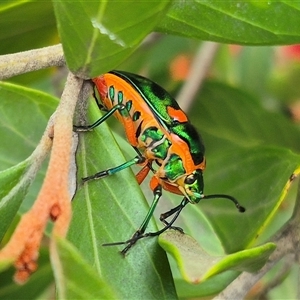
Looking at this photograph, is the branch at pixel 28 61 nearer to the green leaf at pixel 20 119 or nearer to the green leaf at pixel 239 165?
the green leaf at pixel 20 119

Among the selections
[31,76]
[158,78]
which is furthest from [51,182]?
[158,78]

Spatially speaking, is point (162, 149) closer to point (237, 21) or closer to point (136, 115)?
point (136, 115)

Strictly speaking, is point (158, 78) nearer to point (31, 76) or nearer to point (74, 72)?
point (31, 76)

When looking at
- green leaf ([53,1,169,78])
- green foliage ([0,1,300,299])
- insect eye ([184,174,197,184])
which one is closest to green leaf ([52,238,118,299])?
green foliage ([0,1,300,299])

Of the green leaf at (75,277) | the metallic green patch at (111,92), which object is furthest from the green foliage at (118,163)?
the metallic green patch at (111,92)

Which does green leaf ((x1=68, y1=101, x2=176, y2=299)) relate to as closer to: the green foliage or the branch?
the green foliage

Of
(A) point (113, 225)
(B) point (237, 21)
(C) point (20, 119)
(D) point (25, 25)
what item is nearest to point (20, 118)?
(C) point (20, 119)
